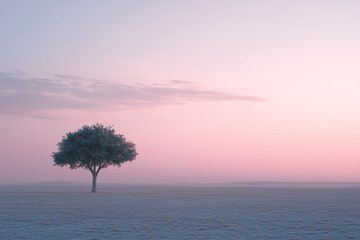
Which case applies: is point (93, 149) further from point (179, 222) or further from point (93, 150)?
point (179, 222)

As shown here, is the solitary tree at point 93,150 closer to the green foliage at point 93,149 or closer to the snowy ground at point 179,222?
the green foliage at point 93,149

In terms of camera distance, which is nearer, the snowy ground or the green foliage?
the snowy ground

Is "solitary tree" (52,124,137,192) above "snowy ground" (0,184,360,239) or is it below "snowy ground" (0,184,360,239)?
above

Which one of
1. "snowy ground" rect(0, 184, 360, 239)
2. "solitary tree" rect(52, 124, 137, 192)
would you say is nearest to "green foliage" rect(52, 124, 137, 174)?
"solitary tree" rect(52, 124, 137, 192)

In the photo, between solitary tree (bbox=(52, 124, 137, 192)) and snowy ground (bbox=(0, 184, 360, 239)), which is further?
solitary tree (bbox=(52, 124, 137, 192))

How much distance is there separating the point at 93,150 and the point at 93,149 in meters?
0.17

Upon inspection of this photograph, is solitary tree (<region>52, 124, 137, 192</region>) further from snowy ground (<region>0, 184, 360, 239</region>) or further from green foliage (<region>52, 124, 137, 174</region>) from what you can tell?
snowy ground (<region>0, 184, 360, 239</region>)

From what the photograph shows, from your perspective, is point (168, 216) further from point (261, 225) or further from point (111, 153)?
point (111, 153)

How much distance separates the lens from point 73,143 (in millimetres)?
87000

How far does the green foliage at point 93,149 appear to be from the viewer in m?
85.9

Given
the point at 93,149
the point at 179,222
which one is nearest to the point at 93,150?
the point at 93,149

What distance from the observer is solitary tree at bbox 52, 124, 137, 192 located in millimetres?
85875

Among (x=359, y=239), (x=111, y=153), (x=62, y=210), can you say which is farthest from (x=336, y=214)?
(x=111, y=153)

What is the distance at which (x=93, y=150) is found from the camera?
8588cm
